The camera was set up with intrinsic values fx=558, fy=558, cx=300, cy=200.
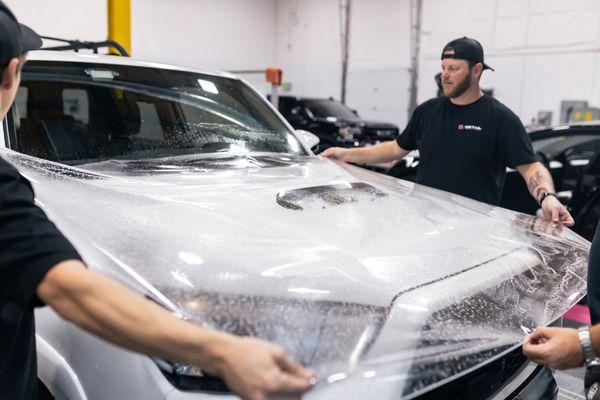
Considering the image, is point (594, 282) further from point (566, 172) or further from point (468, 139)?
point (566, 172)

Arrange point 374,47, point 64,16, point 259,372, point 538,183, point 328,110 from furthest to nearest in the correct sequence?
point 374,47, point 328,110, point 64,16, point 538,183, point 259,372

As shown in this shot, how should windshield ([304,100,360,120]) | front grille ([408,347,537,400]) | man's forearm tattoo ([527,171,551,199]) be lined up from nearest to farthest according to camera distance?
1. front grille ([408,347,537,400])
2. man's forearm tattoo ([527,171,551,199])
3. windshield ([304,100,360,120])

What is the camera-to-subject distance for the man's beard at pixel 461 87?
2.95m

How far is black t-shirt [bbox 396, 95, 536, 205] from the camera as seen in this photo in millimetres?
2902

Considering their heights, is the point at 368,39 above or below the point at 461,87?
above

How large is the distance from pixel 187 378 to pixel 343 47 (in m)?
13.8

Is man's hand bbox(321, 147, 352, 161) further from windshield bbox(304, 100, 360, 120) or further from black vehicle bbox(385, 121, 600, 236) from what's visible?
windshield bbox(304, 100, 360, 120)

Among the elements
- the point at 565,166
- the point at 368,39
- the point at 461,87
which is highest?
the point at 368,39

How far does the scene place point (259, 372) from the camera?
79cm

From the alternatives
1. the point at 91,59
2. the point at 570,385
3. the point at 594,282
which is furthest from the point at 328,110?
the point at 594,282

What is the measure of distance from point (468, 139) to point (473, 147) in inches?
2.0

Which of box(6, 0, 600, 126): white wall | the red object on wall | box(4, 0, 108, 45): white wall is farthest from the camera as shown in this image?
box(6, 0, 600, 126): white wall

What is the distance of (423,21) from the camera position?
40.0 feet

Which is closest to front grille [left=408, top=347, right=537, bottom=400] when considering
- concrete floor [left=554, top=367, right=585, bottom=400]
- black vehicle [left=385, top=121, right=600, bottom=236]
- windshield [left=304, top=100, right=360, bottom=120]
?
concrete floor [left=554, top=367, right=585, bottom=400]
